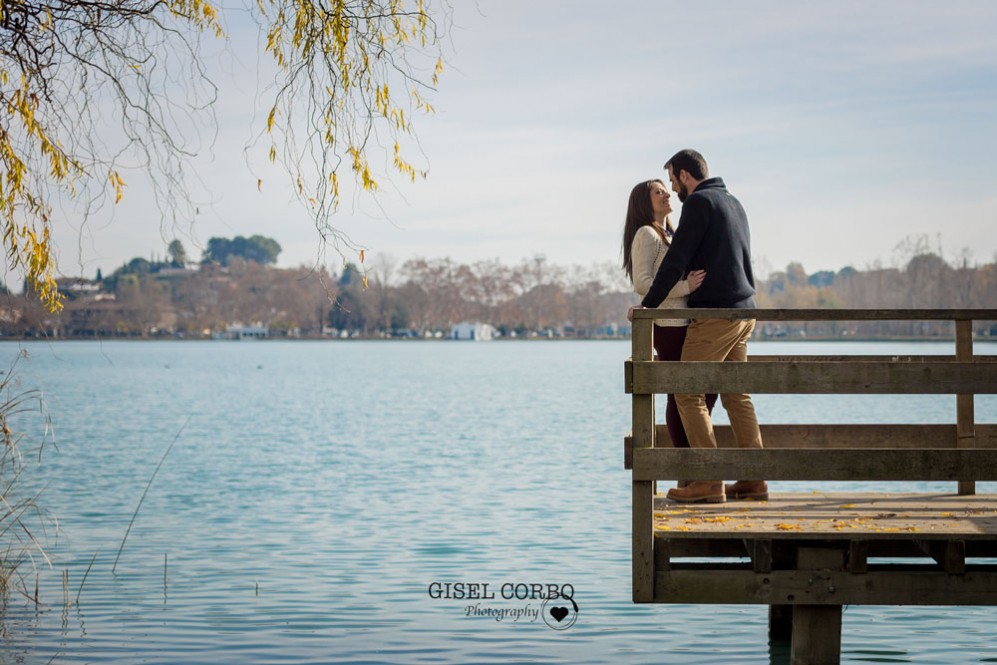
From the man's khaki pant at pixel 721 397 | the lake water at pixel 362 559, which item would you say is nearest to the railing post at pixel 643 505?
the man's khaki pant at pixel 721 397

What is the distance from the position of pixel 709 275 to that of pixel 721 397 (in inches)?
28.5

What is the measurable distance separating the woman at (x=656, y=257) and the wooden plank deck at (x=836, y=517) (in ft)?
2.07

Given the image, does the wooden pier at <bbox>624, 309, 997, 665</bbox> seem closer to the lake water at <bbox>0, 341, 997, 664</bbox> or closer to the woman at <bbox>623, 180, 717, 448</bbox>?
the woman at <bbox>623, 180, 717, 448</bbox>

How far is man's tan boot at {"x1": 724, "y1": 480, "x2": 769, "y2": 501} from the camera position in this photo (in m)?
7.84

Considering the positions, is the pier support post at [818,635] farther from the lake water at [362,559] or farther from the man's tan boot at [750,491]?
the lake water at [362,559]

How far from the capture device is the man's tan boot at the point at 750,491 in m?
7.84

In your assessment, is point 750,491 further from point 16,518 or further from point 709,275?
point 16,518

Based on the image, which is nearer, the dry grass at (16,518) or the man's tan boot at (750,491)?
the man's tan boot at (750,491)

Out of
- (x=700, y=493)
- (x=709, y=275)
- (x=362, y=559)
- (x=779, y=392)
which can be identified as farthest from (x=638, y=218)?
(x=362, y=559)

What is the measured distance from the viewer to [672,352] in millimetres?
7539

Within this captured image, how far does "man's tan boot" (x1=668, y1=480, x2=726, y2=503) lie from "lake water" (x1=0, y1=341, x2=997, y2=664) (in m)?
2.41

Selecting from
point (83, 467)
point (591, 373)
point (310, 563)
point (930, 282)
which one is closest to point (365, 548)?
point (310, 563)

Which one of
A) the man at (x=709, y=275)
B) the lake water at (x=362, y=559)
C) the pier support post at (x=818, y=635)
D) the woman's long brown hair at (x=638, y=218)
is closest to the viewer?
the pier support post at (x=818, y=635)

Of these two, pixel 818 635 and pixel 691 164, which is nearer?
pixel 818 635
